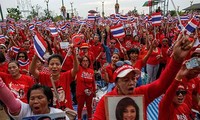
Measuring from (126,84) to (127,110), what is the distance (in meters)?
0.33

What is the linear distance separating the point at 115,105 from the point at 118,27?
5216mm

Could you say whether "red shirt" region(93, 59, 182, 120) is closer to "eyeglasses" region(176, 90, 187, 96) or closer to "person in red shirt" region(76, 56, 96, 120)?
"eyeglasses" region(176, 90, 187, 96)

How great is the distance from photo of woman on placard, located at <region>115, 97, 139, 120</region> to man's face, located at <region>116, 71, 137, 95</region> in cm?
21

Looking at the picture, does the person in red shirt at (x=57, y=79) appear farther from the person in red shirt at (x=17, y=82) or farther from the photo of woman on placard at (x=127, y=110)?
the photo of woman on placard at (x=127, y=110)

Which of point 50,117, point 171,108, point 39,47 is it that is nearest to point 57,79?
point 39,47

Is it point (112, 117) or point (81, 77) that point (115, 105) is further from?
point (81, 77)

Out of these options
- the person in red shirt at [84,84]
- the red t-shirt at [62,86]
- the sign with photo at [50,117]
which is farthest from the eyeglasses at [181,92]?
the person in red shirt at [84,84]

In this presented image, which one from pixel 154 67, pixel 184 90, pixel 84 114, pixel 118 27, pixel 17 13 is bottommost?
pixel 84 114

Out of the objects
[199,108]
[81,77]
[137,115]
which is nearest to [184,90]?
[199,108]

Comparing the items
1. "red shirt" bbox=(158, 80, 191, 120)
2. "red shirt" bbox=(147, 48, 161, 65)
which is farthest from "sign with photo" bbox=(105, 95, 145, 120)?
"red shirt" bbox=(147, 48, 161, 65)

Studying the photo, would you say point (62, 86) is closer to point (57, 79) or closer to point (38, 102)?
point (57, 79)

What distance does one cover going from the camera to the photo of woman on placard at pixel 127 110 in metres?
1.97

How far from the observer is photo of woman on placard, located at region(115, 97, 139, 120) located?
1970 millimetres

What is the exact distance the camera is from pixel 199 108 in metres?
3.09
